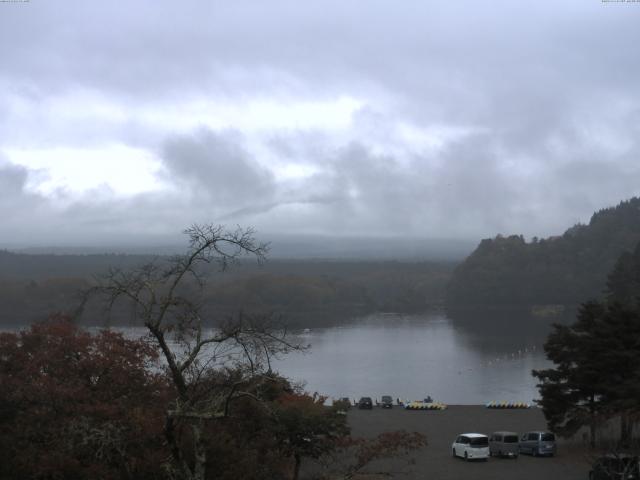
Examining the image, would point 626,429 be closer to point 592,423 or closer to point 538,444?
point 592,423

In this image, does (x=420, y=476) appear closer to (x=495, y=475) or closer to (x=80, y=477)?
(x=495, y=475)

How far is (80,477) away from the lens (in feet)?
21.4

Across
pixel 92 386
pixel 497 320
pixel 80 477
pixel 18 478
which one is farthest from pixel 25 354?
pixel 497 320

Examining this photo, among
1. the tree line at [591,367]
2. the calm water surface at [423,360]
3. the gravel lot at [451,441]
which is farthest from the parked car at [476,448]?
the calm water surface at [423,360]

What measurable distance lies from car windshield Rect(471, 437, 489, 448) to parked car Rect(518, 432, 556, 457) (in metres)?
1.03

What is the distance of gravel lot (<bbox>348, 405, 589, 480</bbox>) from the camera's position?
430 inches

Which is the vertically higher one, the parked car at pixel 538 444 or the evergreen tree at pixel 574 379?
the evergreen tree at pixel 574 379

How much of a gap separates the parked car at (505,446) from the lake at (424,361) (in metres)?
5.95

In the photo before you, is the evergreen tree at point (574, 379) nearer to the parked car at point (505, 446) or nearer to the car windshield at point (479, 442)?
the parked car at point (505, 446)

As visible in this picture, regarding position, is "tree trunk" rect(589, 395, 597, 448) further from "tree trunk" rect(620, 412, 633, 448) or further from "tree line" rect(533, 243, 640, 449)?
"tree trunk" rect(620, 412, 633, 448)

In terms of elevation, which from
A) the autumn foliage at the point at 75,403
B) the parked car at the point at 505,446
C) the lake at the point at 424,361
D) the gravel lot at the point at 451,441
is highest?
the autumn foliage at the point at 75,403

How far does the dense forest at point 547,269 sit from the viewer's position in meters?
67.8

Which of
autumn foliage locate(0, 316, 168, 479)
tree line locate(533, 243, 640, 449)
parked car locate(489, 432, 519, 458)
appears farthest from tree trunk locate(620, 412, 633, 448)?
autumn foliage locate(0, 316, 168, 479)

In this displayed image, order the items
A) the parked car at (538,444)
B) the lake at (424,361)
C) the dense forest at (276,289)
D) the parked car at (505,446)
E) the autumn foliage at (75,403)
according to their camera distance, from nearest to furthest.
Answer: the autumn foliage at (75,403) < the parked car at (505,446) < the parked car at (538,444) < the lake at (424,361) < the dense forest at (276,289)
